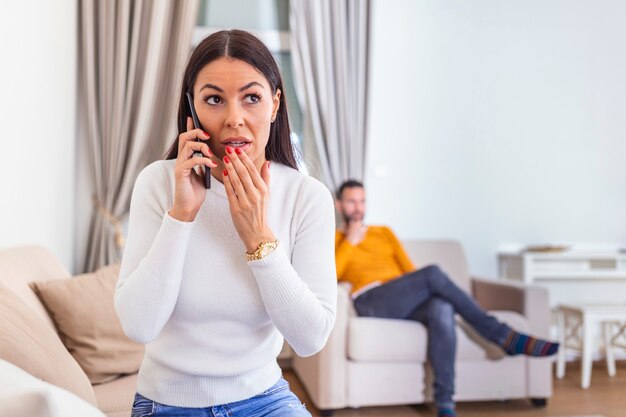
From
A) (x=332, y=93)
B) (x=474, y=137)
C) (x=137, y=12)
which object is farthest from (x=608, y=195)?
(x=137, y=12)

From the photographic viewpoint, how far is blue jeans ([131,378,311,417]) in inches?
45.7

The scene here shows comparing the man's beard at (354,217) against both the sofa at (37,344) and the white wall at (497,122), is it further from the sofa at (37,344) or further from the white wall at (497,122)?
the sofa at (37,344)

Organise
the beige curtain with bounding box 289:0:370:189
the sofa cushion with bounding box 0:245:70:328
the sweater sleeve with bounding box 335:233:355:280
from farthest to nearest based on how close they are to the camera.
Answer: the beige curtain with bounding box 289:0:370:189, the sweater sleeve with bounding box 335:233:355:280, the sofa cushion with bounding box 0:245:70:328

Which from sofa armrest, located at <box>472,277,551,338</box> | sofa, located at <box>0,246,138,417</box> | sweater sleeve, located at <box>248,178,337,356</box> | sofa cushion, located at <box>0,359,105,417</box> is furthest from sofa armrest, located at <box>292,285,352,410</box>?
sofa cushion, located at <box>0,359,105,417</box>

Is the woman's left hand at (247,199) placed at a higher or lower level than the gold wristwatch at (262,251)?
higher

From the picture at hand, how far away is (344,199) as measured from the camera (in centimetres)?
383

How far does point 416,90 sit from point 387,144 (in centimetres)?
40

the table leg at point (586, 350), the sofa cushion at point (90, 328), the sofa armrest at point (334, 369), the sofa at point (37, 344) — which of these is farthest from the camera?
the table leg at point (586, 350)

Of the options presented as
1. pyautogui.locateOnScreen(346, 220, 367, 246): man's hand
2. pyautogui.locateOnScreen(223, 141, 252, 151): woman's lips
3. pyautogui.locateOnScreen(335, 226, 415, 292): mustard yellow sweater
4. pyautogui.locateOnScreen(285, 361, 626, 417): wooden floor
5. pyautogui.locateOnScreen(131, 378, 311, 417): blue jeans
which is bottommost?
pyautogui.locateOnScreen(285, 361, 626, 417): wooden floor

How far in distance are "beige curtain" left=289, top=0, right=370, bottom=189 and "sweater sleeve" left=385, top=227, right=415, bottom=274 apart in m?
0.61

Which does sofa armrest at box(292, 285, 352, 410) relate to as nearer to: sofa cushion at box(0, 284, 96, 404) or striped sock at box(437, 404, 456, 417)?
striped sock at box(437, 404, 456, 417)

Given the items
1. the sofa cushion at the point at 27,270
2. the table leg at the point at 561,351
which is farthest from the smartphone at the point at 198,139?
the table leg at the point at 561,351

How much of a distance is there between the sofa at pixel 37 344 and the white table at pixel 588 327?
2.59 m

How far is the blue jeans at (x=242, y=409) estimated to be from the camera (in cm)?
116
